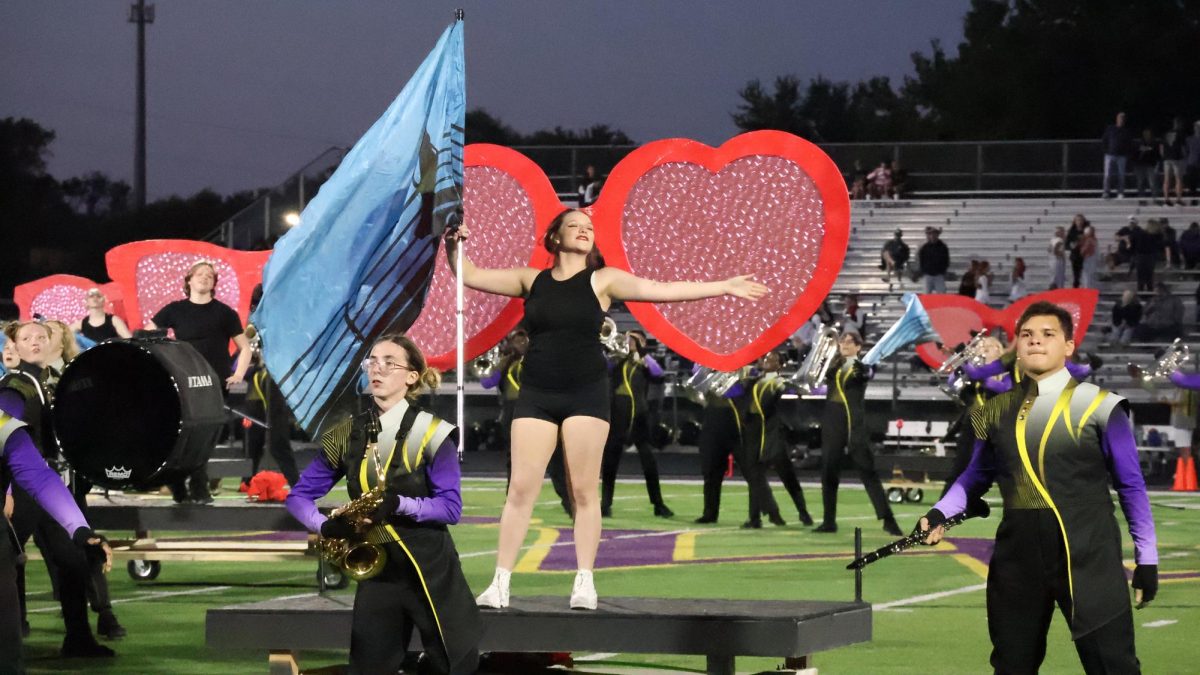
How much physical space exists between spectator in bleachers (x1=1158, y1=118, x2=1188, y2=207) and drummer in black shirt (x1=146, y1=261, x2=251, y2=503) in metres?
25.6

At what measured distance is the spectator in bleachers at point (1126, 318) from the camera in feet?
97.3

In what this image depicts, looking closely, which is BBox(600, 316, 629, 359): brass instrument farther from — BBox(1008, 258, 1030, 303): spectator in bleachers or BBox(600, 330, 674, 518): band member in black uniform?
BBox(1008, 258, 1030, 303): spectator in bleachers

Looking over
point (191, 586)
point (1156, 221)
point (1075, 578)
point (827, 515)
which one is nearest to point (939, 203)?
point (1156, 221)

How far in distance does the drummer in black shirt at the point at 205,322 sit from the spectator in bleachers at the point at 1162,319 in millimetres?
19469

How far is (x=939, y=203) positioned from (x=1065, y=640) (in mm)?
27977

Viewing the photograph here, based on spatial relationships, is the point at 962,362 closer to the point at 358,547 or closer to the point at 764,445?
the point at 764,445

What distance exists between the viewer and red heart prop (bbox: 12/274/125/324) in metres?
24.9

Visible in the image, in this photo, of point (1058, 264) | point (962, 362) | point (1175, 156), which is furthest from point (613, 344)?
point (1175, 156)

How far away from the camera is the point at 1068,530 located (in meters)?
6.36

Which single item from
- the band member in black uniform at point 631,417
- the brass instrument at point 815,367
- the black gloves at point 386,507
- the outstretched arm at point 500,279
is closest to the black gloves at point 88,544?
the black gloves at point 386,507

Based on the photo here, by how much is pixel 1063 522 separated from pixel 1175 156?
100ft

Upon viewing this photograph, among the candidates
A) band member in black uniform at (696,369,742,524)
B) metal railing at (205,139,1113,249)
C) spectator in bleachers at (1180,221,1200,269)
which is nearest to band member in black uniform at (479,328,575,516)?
band member in black uniform at (696,369,742,524)

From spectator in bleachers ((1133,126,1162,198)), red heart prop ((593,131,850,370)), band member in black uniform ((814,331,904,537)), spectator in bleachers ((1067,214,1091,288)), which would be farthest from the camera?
spectator in bleachers ((1133,126,1162,198))

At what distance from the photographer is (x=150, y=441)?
31.0 ft
